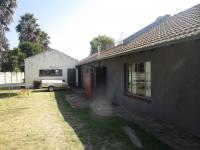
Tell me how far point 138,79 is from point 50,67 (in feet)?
73.2

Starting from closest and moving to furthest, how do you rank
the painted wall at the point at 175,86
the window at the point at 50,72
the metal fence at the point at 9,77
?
the painted wall at the point at 175,86 → the window at the point at 50,72 → the metal fence at the point at 9,77

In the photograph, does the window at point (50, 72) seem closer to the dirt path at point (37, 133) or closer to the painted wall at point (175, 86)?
the dirt path at point (37, 133)

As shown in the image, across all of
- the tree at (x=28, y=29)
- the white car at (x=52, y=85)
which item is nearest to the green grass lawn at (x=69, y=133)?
the white car at (x=52, y=85)

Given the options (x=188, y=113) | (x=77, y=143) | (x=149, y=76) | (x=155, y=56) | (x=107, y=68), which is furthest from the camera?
(x=107, y=68)

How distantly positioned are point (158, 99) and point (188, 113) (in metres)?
2.15

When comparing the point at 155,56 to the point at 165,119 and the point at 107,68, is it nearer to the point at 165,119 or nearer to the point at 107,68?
the point at 165,119

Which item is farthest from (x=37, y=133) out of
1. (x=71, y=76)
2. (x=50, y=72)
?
(x=71, y=76)

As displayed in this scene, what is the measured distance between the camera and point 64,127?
9.40 m

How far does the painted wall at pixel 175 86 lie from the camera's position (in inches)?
309

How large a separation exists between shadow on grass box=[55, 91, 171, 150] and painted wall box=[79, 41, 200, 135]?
1264mm

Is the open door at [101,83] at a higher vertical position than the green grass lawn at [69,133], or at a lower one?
higher

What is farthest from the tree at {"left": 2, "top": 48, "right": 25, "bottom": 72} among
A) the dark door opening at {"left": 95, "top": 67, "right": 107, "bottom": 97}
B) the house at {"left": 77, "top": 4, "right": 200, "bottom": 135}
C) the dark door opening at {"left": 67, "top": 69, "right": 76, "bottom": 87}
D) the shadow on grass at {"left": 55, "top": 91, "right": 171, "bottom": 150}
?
the shadow on grass at {"left": 55, "top": 91, "right": 171, "bottom": 150}

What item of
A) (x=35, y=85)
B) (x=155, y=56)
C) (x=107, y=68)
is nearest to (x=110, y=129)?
(x=155, y=56)

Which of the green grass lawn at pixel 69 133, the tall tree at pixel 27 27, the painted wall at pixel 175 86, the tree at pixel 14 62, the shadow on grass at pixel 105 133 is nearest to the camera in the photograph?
the shadow on grass at pixel 105 133
